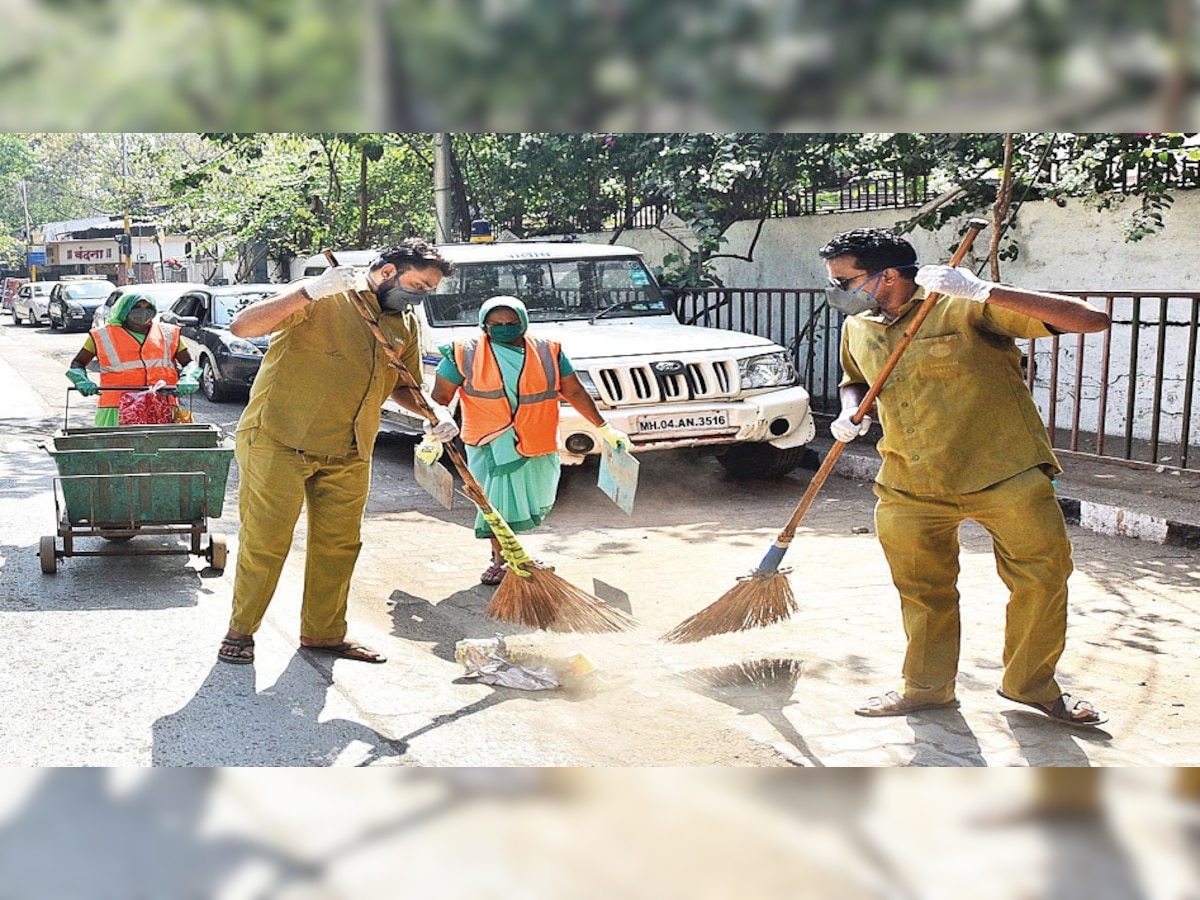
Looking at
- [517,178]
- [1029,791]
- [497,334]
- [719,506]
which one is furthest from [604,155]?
[1029,791]

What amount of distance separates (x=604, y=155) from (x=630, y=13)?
14429mm

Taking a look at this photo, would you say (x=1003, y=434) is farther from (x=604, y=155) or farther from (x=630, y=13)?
(x=604, y=155)

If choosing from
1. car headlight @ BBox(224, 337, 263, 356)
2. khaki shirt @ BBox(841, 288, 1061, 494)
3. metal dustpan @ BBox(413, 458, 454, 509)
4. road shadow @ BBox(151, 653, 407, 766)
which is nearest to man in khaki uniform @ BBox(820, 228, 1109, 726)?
khaki shirt @ BBox(841, 288, 1061, 494)

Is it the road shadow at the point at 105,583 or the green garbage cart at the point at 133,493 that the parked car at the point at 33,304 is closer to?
the road shadow at the point at 105,583

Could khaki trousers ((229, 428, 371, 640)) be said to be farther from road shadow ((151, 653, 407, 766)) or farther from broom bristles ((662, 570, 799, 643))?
broom bristles ((662, 570, 799, 643))

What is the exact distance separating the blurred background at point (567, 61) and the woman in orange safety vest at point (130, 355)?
262 inches

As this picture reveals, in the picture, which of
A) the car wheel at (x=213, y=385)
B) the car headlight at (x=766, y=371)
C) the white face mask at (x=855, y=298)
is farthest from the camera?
the car wheel at (x=213, y=385)

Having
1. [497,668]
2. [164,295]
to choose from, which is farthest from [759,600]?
[164,295]

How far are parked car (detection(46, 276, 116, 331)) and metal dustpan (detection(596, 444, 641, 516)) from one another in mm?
28252

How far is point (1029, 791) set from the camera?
104 inches

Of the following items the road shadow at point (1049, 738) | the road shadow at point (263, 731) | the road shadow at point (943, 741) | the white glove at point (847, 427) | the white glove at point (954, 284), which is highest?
the white glove at point (954, 284)

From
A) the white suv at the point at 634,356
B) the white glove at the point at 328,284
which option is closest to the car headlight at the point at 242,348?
the white suv at the point at 634,356

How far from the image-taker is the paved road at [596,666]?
15.7ft

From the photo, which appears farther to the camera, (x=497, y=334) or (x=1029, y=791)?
(x=497, y=334)
